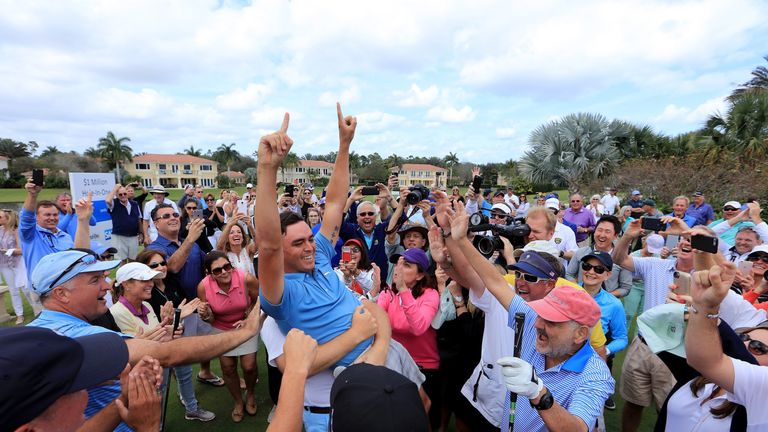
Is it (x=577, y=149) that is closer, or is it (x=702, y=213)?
(x=702, y=213)

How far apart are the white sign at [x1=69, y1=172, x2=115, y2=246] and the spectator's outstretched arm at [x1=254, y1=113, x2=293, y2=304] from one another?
25.5 ft

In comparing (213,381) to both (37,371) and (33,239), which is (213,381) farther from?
(37,371)

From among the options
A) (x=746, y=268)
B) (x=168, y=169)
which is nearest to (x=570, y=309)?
(x=746, y=268)

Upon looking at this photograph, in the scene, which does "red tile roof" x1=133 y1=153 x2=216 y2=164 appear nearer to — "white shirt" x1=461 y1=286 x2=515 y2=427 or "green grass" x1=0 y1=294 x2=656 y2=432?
"green grass" x1=0 y1=294 x2=656 y2=432

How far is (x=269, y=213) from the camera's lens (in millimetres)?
1708

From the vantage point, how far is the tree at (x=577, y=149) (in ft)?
71.7

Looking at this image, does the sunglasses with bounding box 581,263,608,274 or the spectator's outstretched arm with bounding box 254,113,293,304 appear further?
the sunglasses with bounding box 581,263,608,274

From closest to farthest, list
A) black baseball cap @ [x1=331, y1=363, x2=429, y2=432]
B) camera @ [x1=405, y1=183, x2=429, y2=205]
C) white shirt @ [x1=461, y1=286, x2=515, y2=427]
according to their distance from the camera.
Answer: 1. black baseball cap @ [x1=331, y1=363, x2=429, y2=432]
2. white shirt @ [x1=461, y1=286, x2=515, y2=427]
3. camera @ [x1=405, y1=183, x2=429, y2=205]

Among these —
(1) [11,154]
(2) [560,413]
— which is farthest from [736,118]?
(1) [11,154]

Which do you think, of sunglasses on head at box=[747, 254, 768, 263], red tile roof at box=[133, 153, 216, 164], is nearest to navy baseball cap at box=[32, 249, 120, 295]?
sunglasses on head at box=[747, 254, 768, 263]

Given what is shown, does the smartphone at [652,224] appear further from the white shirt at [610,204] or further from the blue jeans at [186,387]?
the white shirt at [610,204]

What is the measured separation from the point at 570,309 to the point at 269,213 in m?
1.56

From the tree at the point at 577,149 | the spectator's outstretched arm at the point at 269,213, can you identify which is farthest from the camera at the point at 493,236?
the tree at the point at 577,149

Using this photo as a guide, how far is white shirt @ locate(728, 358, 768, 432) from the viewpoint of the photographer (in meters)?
1.59
